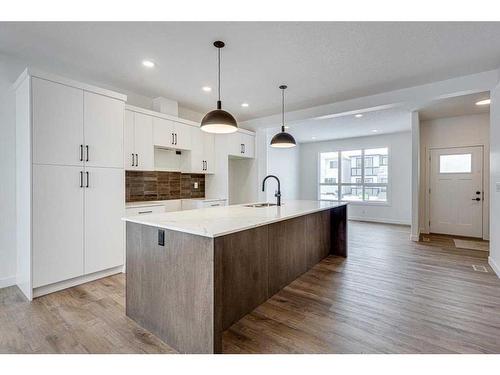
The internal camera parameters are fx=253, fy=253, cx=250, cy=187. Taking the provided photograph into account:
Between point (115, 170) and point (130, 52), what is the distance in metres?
1.38

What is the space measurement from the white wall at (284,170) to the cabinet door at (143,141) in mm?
3892

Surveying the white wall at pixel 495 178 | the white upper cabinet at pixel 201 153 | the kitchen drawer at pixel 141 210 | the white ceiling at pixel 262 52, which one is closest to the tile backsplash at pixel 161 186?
the white upper cabinet at pixel 201 153

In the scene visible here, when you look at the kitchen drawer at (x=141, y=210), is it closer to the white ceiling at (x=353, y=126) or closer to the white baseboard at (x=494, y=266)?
the white ceiling at (x=353, y=126)

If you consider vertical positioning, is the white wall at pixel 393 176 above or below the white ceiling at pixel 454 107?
below

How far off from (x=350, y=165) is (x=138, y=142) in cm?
647

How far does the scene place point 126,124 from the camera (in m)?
3.58

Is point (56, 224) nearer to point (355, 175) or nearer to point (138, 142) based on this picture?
point (138, 142)

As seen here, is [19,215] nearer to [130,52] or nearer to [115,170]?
[115,170]

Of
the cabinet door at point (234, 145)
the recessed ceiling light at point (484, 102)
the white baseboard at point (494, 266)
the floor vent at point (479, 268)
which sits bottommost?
the floor vent at point (479, 268)

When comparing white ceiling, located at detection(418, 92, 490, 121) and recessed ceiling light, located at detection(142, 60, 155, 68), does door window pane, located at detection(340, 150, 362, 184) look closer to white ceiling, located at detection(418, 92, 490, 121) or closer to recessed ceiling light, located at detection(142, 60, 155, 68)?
white ceiling, located at detection(418, 92, 490, 121)

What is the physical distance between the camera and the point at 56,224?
2.68 metres

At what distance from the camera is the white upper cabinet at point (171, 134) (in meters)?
4.01

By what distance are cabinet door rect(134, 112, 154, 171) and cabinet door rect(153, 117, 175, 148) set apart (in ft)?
0.24
